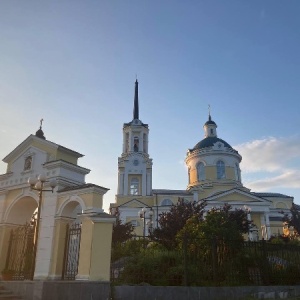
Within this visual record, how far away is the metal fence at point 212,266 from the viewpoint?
488 inches

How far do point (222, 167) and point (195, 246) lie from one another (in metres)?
35.7

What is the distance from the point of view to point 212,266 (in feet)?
42.1

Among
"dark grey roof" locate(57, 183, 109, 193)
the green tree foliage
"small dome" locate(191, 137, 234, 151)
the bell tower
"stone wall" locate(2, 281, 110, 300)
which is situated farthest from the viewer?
"small dome" locate(191, 137, 234, 151)

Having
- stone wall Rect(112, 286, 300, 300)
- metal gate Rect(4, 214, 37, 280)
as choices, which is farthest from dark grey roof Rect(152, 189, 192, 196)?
stone wall Rect(112, 286, 300, 300)

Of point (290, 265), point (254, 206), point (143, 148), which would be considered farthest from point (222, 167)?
point (290, 265)

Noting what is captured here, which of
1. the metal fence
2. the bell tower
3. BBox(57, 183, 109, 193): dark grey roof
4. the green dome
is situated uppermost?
the green dome

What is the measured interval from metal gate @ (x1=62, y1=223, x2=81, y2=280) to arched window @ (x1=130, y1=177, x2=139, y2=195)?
32724 millimetres

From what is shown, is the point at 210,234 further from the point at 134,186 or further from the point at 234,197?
the point at 134,186

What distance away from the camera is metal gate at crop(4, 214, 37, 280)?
13547 millimetres

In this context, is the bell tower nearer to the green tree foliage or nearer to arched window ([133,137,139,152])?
arched window ([133,137,139,152])

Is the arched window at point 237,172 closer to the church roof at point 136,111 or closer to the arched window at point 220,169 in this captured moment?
the arched window at point 220,169

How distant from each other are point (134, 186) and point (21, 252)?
3203 centimetres

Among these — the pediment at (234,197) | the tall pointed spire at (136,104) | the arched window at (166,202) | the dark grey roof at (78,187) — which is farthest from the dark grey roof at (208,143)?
the dark grey roof at (78,187)

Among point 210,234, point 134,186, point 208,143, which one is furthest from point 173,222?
point 208,143
